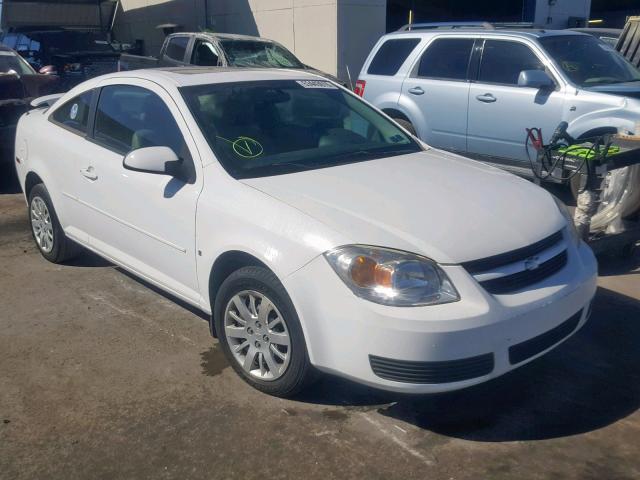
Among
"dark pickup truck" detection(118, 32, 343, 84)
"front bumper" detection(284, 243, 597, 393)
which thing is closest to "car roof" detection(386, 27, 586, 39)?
"dark pickup truck" detection(118, 32, 343, 84)

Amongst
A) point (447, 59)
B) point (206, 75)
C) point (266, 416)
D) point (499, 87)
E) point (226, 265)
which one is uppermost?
point (206, 75)

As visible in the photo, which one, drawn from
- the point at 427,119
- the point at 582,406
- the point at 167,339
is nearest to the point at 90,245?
the point at 167,339

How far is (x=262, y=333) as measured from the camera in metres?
3.73

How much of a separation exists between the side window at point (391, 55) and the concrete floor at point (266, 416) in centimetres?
495

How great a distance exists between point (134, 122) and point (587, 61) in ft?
17.2

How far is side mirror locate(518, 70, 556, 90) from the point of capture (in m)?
7.36

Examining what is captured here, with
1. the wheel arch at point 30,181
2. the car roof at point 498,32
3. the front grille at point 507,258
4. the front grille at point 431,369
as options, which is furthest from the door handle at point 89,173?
the car roof at point 498,32

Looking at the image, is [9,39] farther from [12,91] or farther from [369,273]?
[369,273]

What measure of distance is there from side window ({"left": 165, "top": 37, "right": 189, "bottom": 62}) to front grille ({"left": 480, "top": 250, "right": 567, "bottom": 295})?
10066 mm

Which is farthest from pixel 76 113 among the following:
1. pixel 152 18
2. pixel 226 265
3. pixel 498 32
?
pixel 152 18

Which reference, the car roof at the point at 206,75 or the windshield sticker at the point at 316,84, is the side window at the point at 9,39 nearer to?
the car roof at the point at 206,75

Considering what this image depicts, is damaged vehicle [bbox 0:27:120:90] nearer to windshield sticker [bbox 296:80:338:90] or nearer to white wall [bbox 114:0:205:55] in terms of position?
white wall [bbox 114:0:205:55]

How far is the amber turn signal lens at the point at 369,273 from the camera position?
10.7 feet

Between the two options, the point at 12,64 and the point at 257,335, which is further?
the point at 12,64
